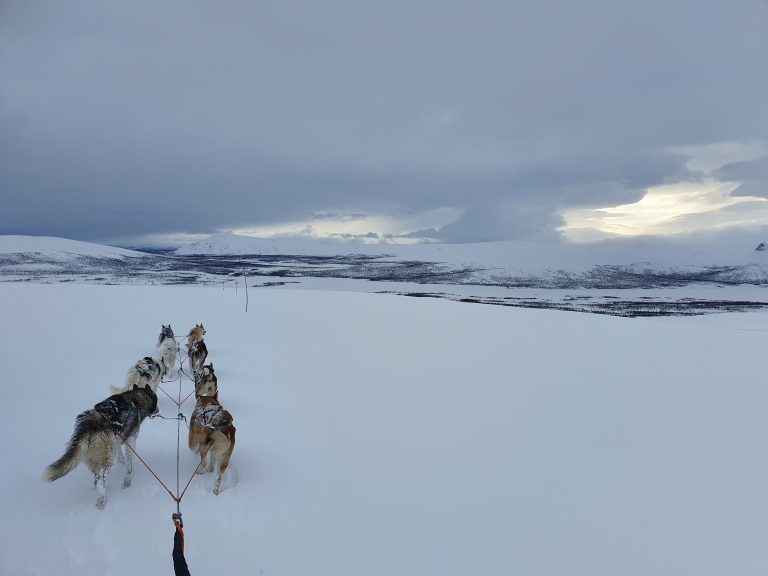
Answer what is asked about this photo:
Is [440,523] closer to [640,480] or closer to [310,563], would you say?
[310,563]

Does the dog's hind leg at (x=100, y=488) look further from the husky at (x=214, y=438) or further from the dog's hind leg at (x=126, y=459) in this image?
the husky at (x=214, y=438)

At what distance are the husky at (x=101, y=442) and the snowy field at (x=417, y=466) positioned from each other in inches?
10.7

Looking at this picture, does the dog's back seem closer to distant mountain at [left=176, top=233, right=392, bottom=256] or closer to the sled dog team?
the sled dog team

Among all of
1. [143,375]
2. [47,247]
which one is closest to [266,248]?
[47,247]

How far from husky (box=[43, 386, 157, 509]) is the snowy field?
0.89ft

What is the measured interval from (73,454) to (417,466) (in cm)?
372

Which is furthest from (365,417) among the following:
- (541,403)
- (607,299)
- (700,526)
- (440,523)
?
(607,299)

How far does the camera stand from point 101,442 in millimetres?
4035

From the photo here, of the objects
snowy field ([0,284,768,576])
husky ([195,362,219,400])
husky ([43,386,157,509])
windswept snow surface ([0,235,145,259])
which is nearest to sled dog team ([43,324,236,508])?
husky ([43,386,157,509])

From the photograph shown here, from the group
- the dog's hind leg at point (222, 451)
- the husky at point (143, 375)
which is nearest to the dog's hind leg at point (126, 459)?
the dog's hind leg at point (222, 451)

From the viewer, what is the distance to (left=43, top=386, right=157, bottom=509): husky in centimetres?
378

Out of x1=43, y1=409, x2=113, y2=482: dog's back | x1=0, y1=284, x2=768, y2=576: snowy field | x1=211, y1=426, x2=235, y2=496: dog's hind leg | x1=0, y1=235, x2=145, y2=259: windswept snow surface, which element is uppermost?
x1=0, y1=235, x2=145, y2=259: windswept snow surface

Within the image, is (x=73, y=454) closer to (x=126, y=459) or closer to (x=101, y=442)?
(x=101, y=442)

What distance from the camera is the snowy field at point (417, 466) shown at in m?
3.57
